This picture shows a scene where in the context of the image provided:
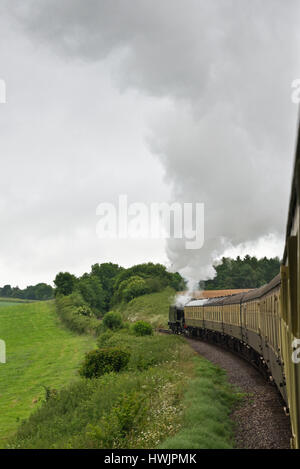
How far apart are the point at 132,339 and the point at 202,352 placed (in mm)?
6601

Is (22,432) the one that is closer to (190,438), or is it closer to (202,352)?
(190,438)

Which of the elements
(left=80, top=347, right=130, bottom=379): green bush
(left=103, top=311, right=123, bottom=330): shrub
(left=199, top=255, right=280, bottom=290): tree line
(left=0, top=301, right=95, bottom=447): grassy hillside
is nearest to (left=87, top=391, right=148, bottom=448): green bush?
(left=0, top=301, right=95, bottom=447): grassy hillside

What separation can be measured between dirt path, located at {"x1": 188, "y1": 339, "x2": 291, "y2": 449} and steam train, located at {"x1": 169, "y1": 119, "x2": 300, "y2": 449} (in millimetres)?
656

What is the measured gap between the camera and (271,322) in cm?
1058

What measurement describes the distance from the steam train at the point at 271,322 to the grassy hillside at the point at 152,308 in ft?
42.0

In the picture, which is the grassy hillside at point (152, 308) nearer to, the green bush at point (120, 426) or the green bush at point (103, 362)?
the green bush at point (103, 362)

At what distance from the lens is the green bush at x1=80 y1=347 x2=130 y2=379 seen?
66.8 feet

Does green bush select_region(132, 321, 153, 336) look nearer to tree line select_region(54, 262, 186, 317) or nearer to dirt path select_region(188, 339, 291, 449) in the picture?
dirt path select_region(188, 339, 291, 449)

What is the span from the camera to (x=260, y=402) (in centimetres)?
1255

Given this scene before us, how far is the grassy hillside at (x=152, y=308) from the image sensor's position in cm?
6056

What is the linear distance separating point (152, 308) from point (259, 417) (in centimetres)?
5642

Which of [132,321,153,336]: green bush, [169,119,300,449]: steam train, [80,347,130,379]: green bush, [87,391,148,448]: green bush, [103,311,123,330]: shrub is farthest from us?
Answer: [103,311,123,330]: shrub

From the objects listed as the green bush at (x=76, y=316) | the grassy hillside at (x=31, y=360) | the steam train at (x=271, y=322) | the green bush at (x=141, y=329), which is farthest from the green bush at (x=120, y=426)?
the green bush at (x=76, y=316)
